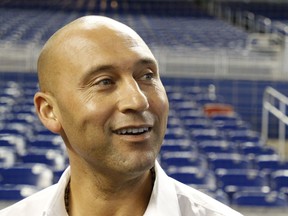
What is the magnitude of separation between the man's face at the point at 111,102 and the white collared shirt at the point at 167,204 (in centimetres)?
8

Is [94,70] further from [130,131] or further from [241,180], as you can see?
[241,180]

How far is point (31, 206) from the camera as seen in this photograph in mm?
1253

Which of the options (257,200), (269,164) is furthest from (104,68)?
(269,164)

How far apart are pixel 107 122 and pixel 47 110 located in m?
0.15

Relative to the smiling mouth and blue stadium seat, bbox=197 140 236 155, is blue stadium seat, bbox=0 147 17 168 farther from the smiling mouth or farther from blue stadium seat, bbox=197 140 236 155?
the smiling mouth

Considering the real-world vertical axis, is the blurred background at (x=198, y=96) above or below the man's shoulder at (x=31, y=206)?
below

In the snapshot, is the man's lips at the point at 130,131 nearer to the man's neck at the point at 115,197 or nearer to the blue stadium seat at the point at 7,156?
the man's neck at the point at 115,197

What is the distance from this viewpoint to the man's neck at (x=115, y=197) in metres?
1.19

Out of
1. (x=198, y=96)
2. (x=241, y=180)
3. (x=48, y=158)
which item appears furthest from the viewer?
(x=198, y=96)

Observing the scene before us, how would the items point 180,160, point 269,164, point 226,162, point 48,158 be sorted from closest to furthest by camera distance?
point 48,158 → point 180,160 → point 226,162 → point 269,164

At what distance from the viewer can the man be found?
43.9 inches

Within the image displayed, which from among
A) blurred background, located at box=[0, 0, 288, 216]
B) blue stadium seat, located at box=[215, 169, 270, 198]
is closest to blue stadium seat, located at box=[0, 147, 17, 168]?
blurred background, located at box=[0, 0, 288, 216]

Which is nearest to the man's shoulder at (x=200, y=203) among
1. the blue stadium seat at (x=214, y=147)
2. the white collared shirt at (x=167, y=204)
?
the white collared shirt at (x=167, y=204)

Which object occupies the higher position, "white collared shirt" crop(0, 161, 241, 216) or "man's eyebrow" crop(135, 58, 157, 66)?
"man's eyebrow" crop(135, 58, 157, 66)
